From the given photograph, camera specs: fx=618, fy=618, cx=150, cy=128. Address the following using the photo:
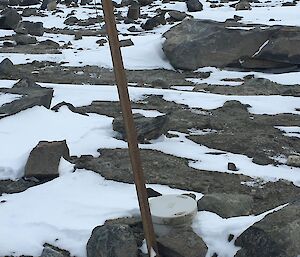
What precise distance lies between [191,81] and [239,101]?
168cm

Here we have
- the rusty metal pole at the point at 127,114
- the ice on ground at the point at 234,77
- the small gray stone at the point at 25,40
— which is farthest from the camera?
the small gray stone at the point at 25,40

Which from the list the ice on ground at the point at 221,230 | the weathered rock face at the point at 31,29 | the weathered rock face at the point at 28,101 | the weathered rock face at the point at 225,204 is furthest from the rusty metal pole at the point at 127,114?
A: the weathered rock face at the point at 31,29

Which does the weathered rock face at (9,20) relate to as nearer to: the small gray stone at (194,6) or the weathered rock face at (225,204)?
the small gray stone at (194,6)

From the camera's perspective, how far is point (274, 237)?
3098mm

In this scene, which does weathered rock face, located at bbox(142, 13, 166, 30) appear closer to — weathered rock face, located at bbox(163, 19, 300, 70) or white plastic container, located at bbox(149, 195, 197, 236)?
weathered rock face, located at bbox(163, 19, 300, 70)

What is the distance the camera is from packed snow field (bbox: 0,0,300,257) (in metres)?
3.59

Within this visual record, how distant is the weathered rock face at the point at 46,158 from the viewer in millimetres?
4496

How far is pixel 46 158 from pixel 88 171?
0.33 metres

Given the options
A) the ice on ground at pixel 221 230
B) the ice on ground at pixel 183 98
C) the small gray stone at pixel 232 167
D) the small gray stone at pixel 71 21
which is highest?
the ice on ground at pixel 221 230

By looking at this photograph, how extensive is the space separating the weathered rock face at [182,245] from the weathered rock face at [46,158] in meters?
1.44

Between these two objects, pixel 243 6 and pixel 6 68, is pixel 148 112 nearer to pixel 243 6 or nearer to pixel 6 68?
pixel 6 68

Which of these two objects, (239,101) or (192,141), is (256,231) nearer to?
(192,141)

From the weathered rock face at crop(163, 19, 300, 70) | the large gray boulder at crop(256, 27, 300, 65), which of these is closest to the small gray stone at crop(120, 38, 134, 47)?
the weathered rock face at crop(163, 19, 300, 70)

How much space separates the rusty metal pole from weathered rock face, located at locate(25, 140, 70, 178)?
1.50 metres
